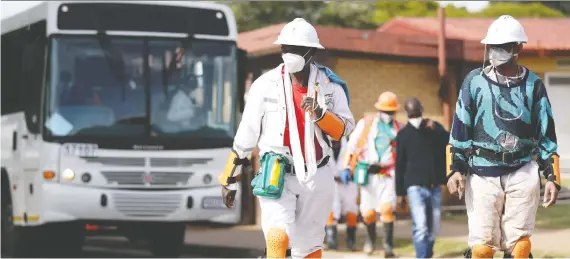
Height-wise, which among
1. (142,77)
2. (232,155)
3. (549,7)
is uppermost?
(549,7)

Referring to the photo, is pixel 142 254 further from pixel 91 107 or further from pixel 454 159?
pixel 454 159

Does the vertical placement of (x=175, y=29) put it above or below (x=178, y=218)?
above

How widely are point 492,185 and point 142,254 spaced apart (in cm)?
1028

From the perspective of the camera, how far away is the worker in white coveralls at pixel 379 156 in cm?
1700

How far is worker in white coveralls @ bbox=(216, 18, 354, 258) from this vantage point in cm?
923

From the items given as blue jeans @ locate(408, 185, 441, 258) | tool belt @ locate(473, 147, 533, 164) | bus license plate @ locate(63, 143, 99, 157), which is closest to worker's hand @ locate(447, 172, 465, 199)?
tool belt @ locate(473, 147, 533, 164)

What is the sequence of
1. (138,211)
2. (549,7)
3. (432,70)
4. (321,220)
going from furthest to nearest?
1. (549,7)
2. (432,70)
3. (138,211)
4. (321,220)

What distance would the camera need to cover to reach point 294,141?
9258mm

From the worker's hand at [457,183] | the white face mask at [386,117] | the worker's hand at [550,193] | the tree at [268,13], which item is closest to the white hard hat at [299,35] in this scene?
the worker's hand at [457,183]

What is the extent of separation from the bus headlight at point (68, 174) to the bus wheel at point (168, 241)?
1563 millimetres

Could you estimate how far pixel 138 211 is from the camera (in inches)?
659

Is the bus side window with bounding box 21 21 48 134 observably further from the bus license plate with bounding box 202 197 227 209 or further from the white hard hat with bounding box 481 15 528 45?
the white hard hat with bounding box 481 15 528 45

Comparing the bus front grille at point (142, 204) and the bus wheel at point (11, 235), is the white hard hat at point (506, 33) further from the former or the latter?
the bus wheel at point (11, 235)

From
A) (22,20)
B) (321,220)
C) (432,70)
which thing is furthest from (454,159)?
(432,70)
